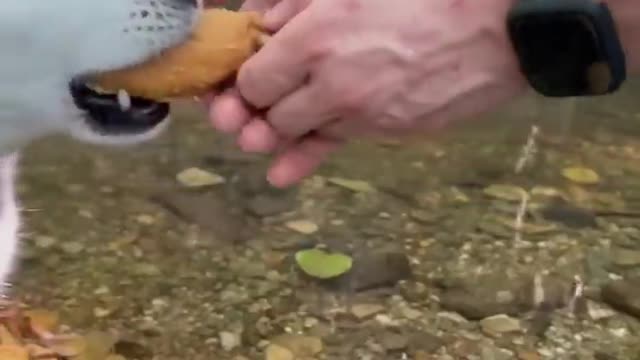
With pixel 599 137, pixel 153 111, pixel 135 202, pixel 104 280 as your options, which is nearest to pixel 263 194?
pixel 135 202

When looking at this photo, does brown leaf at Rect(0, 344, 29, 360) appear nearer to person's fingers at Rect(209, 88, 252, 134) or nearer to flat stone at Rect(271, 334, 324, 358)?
flat stone at Rect(271, 334, 324, 358)

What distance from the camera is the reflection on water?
67.3 inches

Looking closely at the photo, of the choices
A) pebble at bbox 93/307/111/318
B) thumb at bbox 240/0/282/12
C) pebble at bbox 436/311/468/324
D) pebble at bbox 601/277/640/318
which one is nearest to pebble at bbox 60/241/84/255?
pebble at bbox 93/307/111/318

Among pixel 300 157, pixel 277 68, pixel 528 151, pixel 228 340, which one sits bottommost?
pixel 228 340

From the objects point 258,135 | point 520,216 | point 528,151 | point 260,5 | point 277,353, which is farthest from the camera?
point 528,151

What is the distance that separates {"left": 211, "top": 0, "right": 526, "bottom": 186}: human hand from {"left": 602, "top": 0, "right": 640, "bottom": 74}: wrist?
0.09 meters

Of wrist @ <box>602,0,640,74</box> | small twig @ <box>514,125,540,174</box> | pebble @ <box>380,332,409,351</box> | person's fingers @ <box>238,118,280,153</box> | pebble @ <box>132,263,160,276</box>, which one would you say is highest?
wrist @ <box>602,0,640,74</box>

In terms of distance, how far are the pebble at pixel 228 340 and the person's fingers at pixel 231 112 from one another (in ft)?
1.75

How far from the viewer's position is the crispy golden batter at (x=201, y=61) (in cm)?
119

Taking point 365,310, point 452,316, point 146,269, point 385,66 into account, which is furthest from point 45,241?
point 385,66

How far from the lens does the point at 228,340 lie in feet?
5.50

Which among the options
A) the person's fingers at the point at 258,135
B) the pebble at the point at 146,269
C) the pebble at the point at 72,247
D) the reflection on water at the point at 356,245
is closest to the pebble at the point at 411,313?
the reflection on water at the point at 356,245

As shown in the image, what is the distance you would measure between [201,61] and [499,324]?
0.72 meters

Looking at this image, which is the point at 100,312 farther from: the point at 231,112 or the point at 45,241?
the point at 231,112
